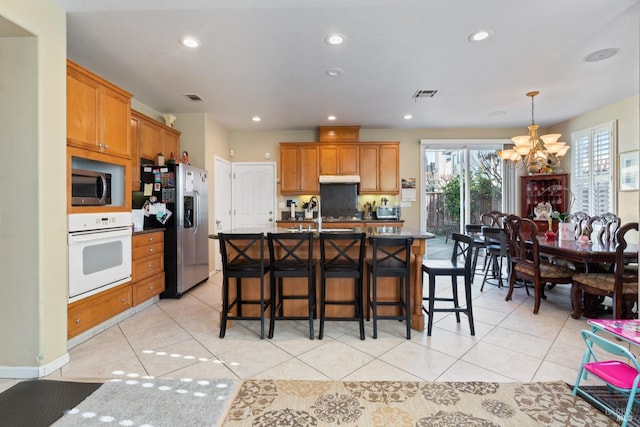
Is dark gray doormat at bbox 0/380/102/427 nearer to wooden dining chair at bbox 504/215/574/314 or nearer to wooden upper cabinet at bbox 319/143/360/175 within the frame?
wooden dining chair at bbox 504/215/574/314

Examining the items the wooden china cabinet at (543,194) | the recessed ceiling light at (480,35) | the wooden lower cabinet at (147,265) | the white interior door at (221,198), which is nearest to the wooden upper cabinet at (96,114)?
the wooden lower cabinet at (147,265)

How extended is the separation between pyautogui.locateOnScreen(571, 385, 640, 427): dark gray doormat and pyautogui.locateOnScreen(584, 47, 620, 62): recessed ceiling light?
3.05 m

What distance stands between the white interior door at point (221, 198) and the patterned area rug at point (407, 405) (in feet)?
11.4

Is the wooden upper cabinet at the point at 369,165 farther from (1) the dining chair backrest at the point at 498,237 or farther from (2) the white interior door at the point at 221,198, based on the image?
(2) the white interior door at the point at 221,198

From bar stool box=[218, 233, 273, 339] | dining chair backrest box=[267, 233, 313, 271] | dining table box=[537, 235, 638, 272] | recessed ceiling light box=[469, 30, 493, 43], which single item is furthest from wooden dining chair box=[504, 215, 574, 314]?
bar stool box=[218, 233, 273, 339]

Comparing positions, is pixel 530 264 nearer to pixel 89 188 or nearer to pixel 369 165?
pixel 369 165

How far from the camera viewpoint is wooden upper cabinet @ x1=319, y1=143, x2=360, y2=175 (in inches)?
211

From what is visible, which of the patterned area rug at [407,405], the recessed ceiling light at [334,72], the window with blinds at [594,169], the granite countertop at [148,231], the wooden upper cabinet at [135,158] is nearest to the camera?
the patterned area rug at [407,405]

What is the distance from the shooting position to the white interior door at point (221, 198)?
5021mm

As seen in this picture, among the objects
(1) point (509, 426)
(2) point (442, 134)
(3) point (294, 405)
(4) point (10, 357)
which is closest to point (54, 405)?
(4) point (10, 357)

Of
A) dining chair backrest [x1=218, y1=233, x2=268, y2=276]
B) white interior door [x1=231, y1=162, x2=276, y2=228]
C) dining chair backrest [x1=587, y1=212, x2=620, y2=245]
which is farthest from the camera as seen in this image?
white interior door [x1=231, y1=162, x2=276, y2=228]

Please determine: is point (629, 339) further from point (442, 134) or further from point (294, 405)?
point (442, 134)

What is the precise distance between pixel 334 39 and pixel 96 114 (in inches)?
91.0

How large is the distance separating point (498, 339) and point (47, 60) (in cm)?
427
